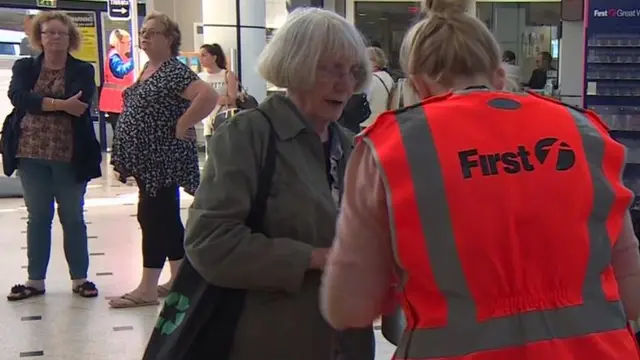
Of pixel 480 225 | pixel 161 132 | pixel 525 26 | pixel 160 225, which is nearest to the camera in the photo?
pixel 480 225

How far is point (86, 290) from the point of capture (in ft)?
15.5

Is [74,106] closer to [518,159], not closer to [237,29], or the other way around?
[518,159]

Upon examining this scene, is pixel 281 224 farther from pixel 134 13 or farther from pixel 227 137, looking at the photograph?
pixel 134 13

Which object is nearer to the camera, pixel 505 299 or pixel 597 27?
pixel 505 299

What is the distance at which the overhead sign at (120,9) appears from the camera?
11164 mm

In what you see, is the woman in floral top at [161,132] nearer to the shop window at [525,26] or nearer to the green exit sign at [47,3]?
the green exit sign at [47,3]

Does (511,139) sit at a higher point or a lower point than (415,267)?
higher

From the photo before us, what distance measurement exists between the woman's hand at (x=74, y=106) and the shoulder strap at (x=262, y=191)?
3014mm

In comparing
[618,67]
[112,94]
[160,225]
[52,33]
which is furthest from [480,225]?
[112,94]

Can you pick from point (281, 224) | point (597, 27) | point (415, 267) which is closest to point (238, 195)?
point (281, 224)

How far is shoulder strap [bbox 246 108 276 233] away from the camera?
1.64m

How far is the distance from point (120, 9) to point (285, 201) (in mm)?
10109

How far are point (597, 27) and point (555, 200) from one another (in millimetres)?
5197

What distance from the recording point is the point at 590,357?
120cm
